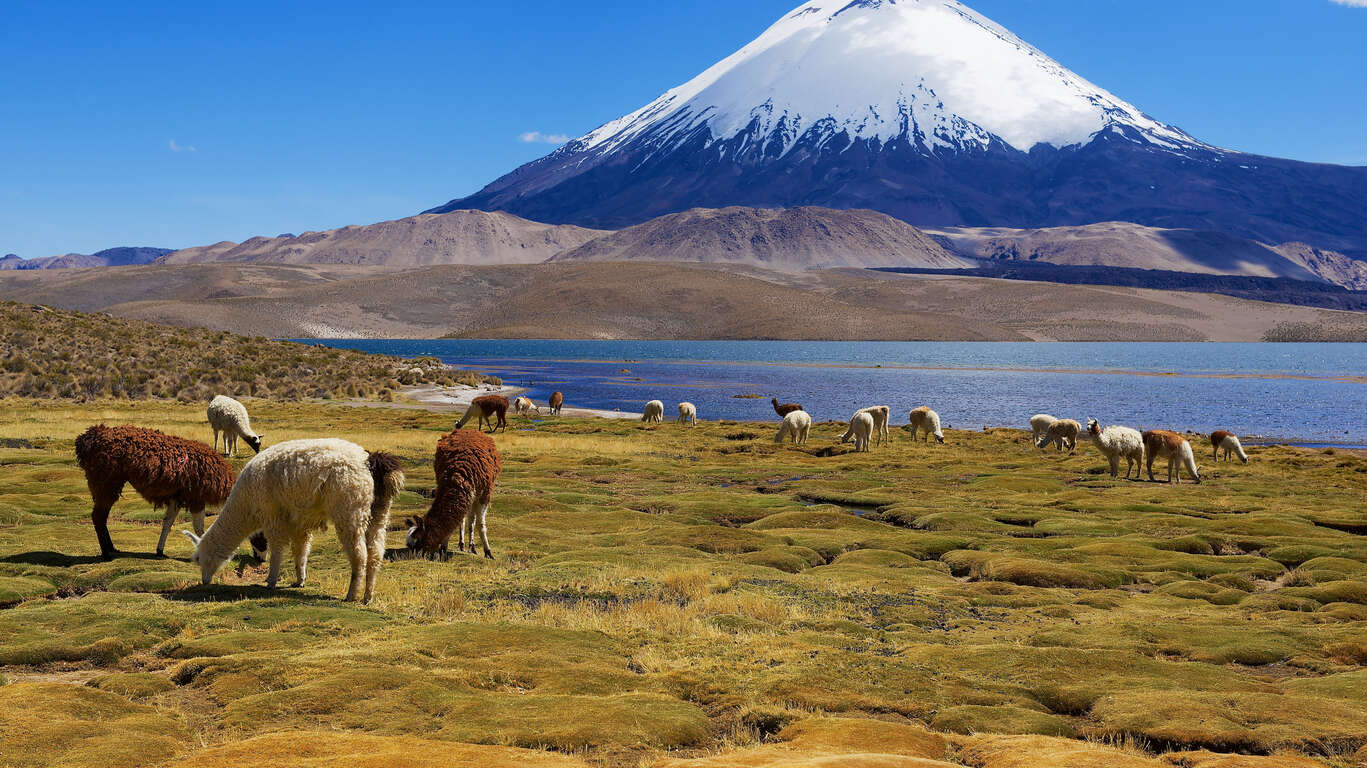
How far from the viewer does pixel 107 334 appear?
70250 mm

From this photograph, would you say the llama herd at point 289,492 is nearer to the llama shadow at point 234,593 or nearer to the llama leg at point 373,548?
the llama leg at point 373,548

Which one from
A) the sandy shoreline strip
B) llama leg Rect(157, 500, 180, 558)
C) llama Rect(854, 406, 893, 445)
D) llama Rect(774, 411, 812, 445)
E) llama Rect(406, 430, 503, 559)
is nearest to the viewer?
llama leg Rect(157, 500, 180, 558)

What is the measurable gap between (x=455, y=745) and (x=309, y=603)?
19.5 feet

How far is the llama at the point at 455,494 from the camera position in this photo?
1652 centimetres

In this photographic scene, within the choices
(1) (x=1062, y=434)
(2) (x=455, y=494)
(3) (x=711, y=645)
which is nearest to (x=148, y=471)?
(2) (x=455, y=494)

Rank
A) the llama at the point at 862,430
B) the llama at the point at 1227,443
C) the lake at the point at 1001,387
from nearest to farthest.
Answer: the llama at the point at 1227,443 < the llama at the point at 862,430 < the lake at the point at 1001,387

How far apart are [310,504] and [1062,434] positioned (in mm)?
39945

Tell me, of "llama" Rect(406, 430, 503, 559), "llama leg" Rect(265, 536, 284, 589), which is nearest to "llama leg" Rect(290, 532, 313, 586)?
"llama leg" Rect(265, 536, 284, 589)

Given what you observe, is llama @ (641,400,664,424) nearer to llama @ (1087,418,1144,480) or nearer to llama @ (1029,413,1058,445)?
llama @ (1029,413,1058,445)

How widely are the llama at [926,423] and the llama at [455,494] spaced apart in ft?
117

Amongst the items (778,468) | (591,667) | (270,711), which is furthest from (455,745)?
(778,468)

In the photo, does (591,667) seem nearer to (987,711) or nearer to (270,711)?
(270,711)

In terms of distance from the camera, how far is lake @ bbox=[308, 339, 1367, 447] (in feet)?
234

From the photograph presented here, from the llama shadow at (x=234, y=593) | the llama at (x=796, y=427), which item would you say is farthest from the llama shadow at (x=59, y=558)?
the llama at (x=796, y=427)
